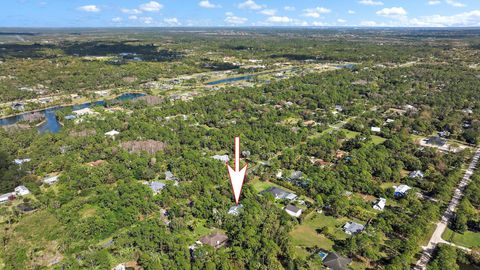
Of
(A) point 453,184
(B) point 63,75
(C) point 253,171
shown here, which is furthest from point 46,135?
(B) point 63,75

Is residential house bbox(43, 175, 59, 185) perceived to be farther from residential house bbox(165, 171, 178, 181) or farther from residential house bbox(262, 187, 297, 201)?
residential house bbox(262, 187, 297, 201)

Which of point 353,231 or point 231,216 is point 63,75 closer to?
point 231,216

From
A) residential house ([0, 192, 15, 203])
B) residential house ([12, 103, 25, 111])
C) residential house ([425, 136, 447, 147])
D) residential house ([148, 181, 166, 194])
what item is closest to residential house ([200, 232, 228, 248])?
residential house ([148, 181, 166, 194])

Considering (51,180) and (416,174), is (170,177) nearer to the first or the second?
(51,180)

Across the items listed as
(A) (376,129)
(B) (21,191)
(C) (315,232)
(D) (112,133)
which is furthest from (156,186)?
(A) (376,129)

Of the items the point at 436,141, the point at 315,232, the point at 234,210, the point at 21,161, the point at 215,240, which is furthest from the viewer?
the point at 436,141

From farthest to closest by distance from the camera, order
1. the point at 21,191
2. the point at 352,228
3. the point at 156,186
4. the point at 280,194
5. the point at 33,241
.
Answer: the point at 156,186 → the point at 21,191 → the point at 280,194 → the point at 352,228 → the point at 33,241
